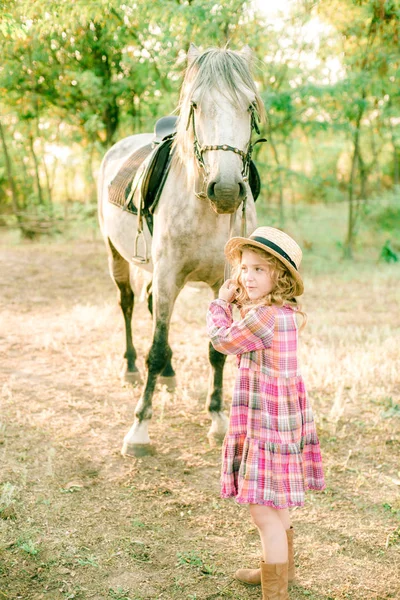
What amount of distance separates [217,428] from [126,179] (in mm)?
2128

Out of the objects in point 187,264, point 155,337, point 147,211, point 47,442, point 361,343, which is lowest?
point 361,343

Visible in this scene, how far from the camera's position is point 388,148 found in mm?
22188

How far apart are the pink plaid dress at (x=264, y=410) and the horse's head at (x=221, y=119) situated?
0.85 meters

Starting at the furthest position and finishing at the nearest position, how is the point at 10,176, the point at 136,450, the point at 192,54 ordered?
1. the point at 10,176
2. the point at 136,450
3. the point at 192,54

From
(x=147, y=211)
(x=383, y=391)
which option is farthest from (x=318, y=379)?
(x=147, y=211)

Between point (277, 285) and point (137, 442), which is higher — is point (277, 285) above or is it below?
above

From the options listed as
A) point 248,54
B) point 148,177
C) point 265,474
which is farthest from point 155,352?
point 248,54

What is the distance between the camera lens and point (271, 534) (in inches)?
87.4

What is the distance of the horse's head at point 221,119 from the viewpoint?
2.86 metres

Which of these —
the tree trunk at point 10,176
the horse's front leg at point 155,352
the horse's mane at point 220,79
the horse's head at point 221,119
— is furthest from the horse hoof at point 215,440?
the tree trunk at point 10,176

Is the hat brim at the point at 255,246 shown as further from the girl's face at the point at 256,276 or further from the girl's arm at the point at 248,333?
the girl's arm at the point at 248,333

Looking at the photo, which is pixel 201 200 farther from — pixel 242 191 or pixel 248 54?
pixel 248 54

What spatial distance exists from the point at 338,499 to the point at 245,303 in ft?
5.21

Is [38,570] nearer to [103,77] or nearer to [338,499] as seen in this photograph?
[338,499]
